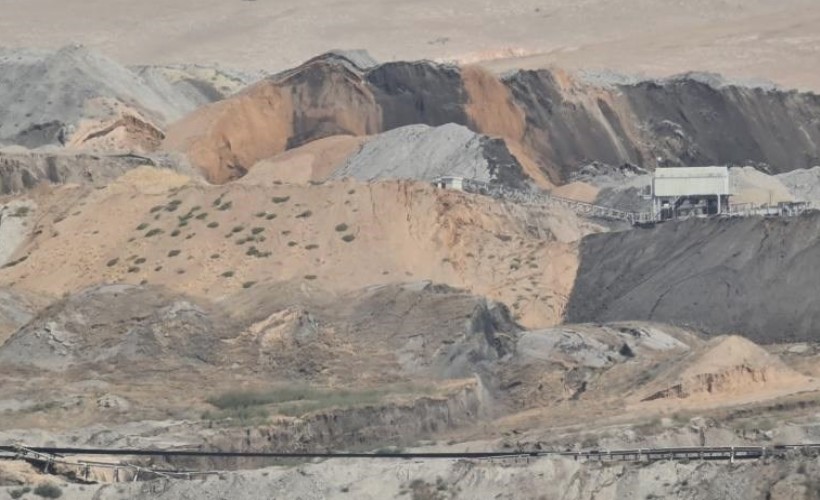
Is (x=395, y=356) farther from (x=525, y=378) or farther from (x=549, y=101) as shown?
(x=549, y=101)

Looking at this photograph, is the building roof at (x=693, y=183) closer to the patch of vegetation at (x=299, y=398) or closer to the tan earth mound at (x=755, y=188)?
the tan earth mound at (x=755, y=188)

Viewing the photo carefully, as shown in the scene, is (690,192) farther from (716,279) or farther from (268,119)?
(268,119)

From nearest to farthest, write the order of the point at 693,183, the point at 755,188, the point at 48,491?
1. the point at 48,491
2. the point at 693,183
3. the point at 755,188

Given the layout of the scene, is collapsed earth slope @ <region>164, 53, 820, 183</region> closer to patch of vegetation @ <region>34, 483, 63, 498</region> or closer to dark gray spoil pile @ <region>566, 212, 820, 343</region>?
dark gray spoil pile @ <region>566, 212, 820, 343</region>

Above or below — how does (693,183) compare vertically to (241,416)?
above

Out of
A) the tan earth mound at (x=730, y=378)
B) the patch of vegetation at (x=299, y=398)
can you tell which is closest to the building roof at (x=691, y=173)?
the tan earth mound at (x=730, y=378)

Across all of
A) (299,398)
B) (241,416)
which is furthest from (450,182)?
(241,416)
